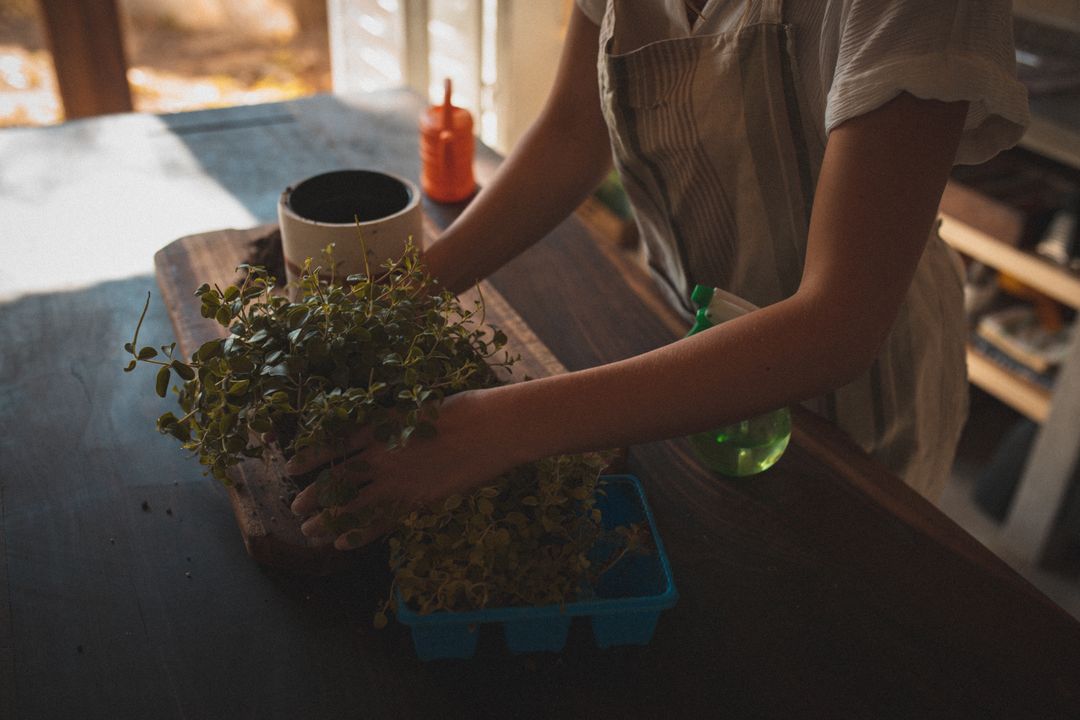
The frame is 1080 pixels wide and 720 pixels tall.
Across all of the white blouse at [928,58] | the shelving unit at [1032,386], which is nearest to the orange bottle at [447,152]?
the white blouse at [928,58]

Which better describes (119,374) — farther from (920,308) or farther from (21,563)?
(920,308)

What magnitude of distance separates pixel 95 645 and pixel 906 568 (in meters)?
0.75

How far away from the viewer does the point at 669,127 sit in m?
1.04

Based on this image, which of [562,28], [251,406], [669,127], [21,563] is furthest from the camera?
[562,28]

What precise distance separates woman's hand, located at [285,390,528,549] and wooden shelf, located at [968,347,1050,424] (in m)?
1.87

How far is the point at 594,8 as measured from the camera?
113cm

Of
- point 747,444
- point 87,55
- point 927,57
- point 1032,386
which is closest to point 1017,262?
point 1032,386

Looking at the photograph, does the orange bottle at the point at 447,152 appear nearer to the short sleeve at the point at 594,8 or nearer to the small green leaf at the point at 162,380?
the short sleeve at the point at 594,8

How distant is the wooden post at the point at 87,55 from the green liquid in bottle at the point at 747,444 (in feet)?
8.58

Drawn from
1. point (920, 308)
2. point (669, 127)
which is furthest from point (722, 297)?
point (920, 308)

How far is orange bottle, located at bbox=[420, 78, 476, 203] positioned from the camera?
4.97 feet

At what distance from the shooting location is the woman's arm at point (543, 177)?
118cm

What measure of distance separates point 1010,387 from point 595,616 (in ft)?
6.30

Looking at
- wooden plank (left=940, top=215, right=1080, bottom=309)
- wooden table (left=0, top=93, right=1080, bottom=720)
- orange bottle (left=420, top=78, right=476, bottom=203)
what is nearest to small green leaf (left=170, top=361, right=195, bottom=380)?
wooden table (left=0, top=93, right=1080, bottom=720)
